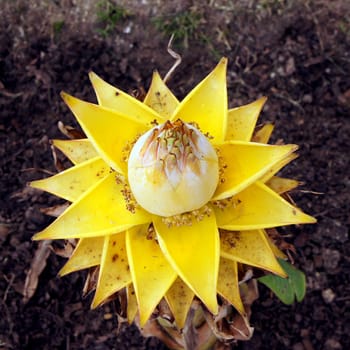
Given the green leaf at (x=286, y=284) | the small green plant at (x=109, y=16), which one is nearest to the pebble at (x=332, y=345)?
the green leaf at (x=286, y=284)

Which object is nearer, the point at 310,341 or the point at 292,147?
the point at 292,147

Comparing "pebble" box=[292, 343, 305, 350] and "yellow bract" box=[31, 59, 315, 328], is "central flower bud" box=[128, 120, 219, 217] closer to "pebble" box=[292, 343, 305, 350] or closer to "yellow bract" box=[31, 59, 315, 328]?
"yellow bract" box=[31, 59, 315, 328]

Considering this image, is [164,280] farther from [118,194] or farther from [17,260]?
[17,260]

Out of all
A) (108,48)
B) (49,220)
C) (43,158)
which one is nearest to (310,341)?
(49,220)

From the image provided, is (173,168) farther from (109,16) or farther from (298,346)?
(109,16)

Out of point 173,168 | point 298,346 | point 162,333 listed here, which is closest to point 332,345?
point 298,346
